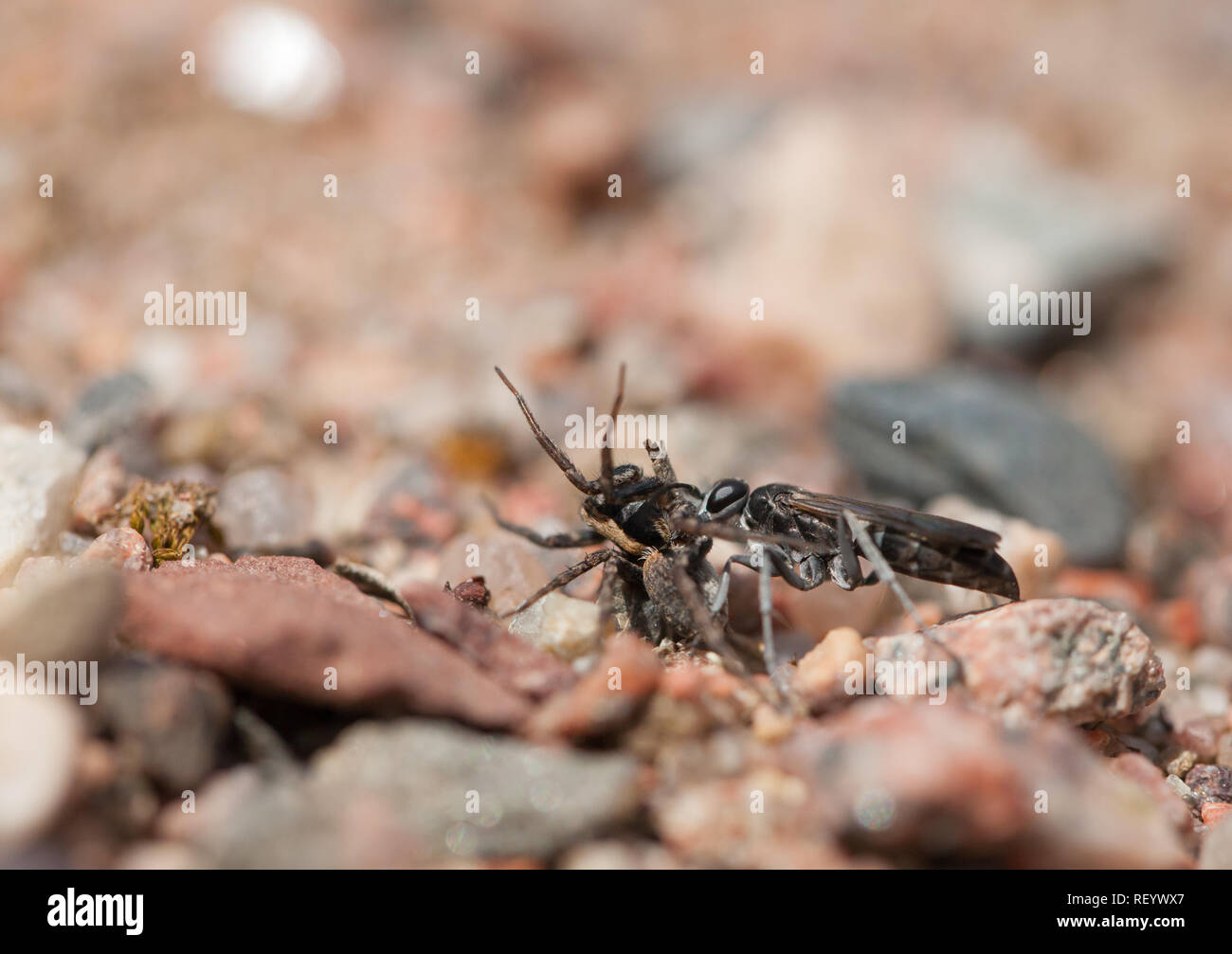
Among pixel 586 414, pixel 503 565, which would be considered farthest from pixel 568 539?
pixel 586 414

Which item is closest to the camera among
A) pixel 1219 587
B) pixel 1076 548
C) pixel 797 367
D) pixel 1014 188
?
pixel 1219 587

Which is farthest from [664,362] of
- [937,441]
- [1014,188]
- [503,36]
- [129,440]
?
[503,36]

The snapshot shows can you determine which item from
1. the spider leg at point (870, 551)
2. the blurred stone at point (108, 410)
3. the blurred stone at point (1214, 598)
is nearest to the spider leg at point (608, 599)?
the spider leg at point (870, 551)

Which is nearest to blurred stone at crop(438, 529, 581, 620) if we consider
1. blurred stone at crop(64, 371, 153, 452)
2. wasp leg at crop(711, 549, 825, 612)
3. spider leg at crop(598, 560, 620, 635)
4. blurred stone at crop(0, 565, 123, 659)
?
spider leg at crop(598, 560, 620, 635)

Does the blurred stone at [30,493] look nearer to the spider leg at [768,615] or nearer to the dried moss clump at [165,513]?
the dried moss clump at [165,513]
